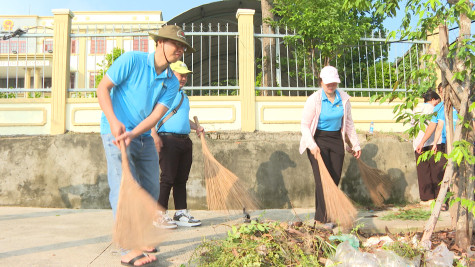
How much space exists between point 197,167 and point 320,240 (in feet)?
11.2

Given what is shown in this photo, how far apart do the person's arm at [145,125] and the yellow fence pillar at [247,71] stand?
3.54 meters

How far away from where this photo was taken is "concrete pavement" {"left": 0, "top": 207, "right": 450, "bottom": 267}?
302 centimetres

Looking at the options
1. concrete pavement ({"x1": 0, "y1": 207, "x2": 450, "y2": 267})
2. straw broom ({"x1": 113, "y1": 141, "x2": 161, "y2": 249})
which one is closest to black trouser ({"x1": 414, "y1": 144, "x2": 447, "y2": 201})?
concrete pavement ({"x1": 0, "y1": 207, "x2": 450, "y2": 267})

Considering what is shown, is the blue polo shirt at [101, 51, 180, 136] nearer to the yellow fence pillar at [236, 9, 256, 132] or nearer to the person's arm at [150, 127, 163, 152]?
the person's arm at [150, 127, 163, 152]

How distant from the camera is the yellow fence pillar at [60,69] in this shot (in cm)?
635

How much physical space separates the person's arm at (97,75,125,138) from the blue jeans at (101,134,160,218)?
0.68ft

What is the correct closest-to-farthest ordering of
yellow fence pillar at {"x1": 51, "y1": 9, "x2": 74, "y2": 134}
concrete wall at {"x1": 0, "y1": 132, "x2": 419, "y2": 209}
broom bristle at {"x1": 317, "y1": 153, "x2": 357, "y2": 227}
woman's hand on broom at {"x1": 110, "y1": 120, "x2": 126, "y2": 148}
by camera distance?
woman's hand on broom at {"x1": 110, "y1": 120, "x2": 126, "y2": 148} < broom bristle at {"x1": 317, "y1": 153, "x2": 357, "y2": 227} < concrete wall at {"x1": 0, "y1": 132, "x2": 419, "y2": 209} < yellow fence pillar at {"x1": 51, "y1": 9, "x2": 74, "y2": 134}

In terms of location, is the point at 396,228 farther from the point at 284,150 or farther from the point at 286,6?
the point at 286,6

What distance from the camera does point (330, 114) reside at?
398cm

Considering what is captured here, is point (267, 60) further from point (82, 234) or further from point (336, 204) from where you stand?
point (82, 234)

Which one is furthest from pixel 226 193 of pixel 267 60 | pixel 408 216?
pixel 267 60

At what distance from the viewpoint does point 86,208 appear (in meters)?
5.84

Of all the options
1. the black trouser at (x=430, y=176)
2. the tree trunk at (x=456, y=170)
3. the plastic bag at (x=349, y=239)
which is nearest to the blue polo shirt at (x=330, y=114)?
the tree trunk at (x=456, y=170)

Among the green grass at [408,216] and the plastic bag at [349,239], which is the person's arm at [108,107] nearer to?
the plastic bag at [349,239]
